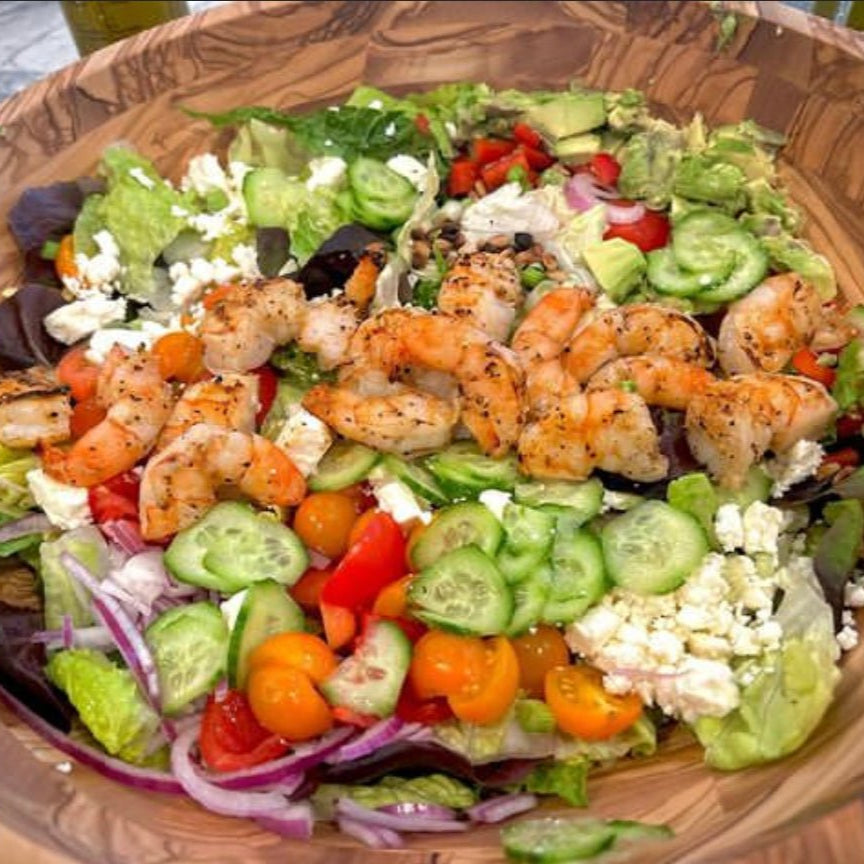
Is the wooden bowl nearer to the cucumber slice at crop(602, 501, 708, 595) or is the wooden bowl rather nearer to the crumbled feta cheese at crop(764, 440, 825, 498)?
the cucumber slice at crop(602, 501, 708, 595)

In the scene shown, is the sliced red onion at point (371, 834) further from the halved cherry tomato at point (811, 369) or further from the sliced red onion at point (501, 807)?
the halved cherry tomato at point (811, 369)

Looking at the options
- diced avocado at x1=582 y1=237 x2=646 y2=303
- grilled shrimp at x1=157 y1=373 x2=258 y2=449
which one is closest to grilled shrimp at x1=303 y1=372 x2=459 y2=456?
grilled shrimp at x1=157 y1=373 x2=258 y2=449

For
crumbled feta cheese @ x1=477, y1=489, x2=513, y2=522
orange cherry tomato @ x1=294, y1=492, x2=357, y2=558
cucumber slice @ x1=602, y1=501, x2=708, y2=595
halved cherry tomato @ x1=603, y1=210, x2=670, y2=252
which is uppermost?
halved cherry tomato @ x1=603, y1=210, x2=670, y2=252

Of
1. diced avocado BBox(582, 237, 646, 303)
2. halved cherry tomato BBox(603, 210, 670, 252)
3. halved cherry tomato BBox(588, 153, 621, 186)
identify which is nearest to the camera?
diced avocado BBox(582, 237, 646, 303)

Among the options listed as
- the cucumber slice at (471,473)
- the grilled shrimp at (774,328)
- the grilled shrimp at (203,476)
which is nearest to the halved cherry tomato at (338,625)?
the grilled shrimp at (203,476)

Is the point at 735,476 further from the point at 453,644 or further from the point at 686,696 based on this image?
the point at 453,644

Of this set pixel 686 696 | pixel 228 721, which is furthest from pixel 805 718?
pixel 228 721
